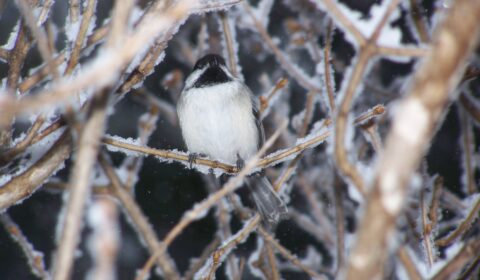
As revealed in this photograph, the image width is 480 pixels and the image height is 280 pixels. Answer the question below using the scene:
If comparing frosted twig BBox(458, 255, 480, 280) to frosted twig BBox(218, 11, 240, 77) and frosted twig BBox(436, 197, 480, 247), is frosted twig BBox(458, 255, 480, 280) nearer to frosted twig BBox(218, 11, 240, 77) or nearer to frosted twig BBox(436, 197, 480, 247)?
frosted twig BBox(436, 197, 480, 247)

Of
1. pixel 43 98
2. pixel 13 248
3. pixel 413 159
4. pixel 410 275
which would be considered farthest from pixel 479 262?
pixel 13 248

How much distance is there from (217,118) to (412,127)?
296 cm

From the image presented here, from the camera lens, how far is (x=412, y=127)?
41.4 inches

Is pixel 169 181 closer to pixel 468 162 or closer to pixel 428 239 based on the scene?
pixel 468 162

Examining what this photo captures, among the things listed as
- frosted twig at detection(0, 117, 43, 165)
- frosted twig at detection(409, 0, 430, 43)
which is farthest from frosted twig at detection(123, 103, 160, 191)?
frosted twig at detection(409, 0, 430, 43)

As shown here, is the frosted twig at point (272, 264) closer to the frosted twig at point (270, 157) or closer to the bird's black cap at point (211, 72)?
the frosted twig at point (270, 157)

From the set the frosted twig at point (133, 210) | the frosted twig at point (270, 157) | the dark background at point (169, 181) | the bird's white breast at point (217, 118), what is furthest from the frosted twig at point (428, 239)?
the dark background at point (169, 181)

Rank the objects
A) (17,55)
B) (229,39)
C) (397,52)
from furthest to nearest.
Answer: (229,39)
(17,55)
(397,52)

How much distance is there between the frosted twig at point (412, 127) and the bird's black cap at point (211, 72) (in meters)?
2.99

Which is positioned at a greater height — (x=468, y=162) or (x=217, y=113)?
(x=217, y=113)

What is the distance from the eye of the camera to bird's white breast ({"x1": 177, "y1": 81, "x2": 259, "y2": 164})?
3959 mm

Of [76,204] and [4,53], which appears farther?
[4,53]

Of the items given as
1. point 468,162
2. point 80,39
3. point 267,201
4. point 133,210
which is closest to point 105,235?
point 80,39

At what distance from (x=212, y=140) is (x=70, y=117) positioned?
2.65 meters
